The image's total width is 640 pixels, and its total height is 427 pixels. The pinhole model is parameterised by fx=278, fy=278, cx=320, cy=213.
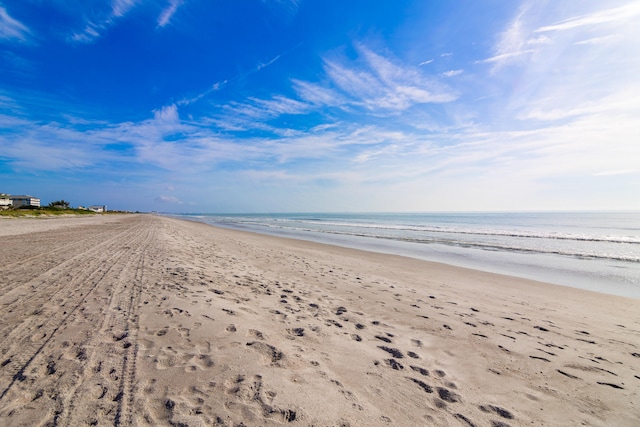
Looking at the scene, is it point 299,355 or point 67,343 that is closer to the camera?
point 67,343

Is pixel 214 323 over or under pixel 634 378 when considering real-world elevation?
over

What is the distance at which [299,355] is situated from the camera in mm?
3895

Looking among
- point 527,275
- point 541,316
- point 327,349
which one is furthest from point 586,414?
point 527,275

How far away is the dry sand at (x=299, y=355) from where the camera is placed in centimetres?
279

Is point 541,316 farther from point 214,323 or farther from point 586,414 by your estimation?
point 214,323

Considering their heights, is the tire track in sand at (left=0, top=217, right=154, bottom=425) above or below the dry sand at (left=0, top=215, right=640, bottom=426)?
above

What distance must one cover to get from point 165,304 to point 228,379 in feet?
9.84

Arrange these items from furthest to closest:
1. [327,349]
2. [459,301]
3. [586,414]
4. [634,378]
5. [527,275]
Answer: [527,275]
[459,301]
[327,349]
[634,378]
[586,414]

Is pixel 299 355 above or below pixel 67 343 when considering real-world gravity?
below

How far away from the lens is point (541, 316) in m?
6.27

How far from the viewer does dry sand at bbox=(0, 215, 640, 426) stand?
2793 mm

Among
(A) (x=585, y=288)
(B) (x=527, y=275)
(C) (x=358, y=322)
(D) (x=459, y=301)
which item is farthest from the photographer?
(B) (x=527, y=275)

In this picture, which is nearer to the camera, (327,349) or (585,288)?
(327,349)

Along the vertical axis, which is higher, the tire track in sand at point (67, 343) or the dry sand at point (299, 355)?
the tire track in sand at point (67, 343)
